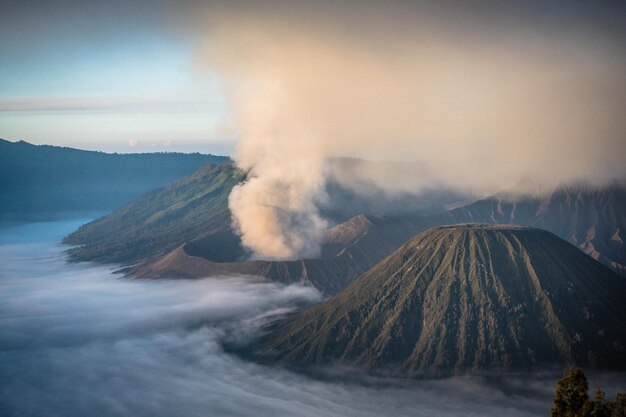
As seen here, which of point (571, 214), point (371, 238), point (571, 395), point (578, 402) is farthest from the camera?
point (571, 214)

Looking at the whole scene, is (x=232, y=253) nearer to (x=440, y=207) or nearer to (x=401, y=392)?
(x=440, y=207)

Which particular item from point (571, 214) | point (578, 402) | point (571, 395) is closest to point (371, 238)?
point (571, 214)

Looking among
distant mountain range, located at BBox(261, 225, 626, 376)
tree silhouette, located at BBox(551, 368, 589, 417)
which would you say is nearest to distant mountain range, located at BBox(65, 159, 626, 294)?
distant mountain range, located at BBox(261, 225, 626, 376)

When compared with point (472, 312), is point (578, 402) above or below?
above

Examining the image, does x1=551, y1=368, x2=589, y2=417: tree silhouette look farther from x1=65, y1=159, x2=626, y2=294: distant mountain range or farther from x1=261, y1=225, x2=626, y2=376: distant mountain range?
x1=65, y1=159, x2=626, y2=294: distant mountain range

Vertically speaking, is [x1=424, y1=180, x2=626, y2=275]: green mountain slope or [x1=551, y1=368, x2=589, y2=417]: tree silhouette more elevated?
[x1=424, y1=180, x2=626, y2=275]: green mountain slope

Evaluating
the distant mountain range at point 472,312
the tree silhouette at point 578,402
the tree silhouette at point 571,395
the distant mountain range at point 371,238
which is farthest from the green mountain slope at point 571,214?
the tree silhouette at point 571,395

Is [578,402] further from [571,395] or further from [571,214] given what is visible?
[571,214]

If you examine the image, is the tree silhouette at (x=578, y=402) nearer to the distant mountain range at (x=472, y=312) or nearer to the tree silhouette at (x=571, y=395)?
the tree silhouette at (x=571, y=395)
